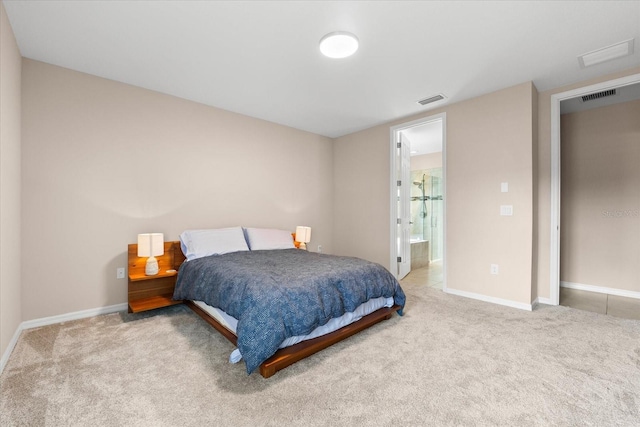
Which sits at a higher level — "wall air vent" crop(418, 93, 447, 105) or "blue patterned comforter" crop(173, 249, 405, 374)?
"wall air vent" crop(418, 93, 447, 105)

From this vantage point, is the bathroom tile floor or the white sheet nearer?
the white sheet

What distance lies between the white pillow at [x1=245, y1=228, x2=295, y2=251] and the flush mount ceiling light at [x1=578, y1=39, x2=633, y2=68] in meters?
3.68

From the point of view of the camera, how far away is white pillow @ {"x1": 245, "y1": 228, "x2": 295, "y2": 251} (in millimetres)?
3688

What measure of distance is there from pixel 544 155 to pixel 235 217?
13.0 ft

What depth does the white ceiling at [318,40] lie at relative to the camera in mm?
1977

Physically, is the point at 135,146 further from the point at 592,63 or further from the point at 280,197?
the point at 592,63

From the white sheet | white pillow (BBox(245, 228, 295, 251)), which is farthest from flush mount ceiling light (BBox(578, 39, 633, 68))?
white pillow (BBox(245, 228, 295, 251))

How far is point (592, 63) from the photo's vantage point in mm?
2646

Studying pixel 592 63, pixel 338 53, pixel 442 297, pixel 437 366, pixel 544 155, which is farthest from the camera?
pixel 442 297

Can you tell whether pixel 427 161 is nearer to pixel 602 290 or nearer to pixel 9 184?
pixel 602 290

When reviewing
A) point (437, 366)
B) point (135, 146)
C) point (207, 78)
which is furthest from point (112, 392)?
point (207, 78)

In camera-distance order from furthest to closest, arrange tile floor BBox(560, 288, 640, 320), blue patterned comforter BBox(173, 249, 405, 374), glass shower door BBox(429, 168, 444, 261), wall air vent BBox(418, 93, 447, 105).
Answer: glass shower door BBox(429, 168, 444, 261)
wall air vent BBox(418, 93, 447, 105)
tile floor BBox(560, 288, 640, 320)
blue patterned comforter BBox(173, 249, 405, 374)

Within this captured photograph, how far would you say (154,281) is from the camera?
310 cm

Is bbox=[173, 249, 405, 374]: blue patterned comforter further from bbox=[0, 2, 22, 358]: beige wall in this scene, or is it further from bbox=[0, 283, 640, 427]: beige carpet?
bbox=[0, 2, 22, 358]: beige wall
